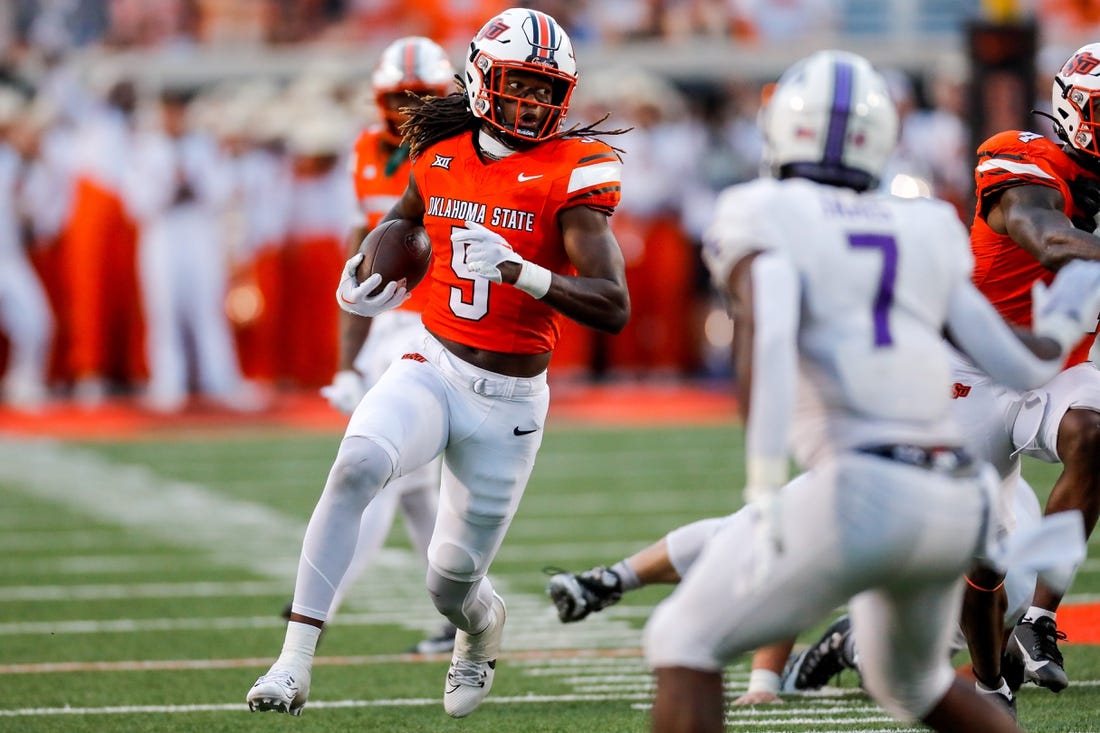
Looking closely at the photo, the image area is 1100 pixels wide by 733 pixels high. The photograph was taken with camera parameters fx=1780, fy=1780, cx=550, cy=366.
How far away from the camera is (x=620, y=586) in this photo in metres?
4.96

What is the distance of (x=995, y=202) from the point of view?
4840mm

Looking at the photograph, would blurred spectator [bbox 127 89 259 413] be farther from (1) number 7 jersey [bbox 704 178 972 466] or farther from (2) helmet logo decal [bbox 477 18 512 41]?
Answer: (1) number 7 jersey [bbox 704 178 972 466]

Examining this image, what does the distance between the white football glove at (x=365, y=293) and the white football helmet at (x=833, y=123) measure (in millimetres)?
1640

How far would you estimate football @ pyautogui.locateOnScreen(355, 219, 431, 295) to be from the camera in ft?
15.7

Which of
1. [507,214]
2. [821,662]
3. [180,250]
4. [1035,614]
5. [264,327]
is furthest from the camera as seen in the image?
[264,327]

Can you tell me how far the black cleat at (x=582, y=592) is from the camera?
4934 mm

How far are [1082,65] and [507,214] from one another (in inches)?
64.0

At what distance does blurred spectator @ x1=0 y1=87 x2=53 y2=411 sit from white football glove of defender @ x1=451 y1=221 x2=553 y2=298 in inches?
397

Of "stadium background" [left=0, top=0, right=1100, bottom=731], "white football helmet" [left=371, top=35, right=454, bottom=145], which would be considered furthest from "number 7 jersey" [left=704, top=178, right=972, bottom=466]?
"white football helmet" [left=371, top=35, right=454, bottom=145]

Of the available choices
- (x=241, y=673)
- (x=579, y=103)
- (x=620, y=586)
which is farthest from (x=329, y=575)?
(x=579, y=103)

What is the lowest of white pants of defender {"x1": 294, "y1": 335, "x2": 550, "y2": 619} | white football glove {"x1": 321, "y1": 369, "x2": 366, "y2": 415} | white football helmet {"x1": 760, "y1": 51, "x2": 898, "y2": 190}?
white football glove {"x1": 321, "y1": 369, "x2": 366, "y2": 415}

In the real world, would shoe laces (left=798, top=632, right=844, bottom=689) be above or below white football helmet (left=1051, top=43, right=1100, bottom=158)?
below

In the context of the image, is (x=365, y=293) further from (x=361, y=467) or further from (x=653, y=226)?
(x=653, y=226)

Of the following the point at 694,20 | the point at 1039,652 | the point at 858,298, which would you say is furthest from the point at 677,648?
the point at 694,20
